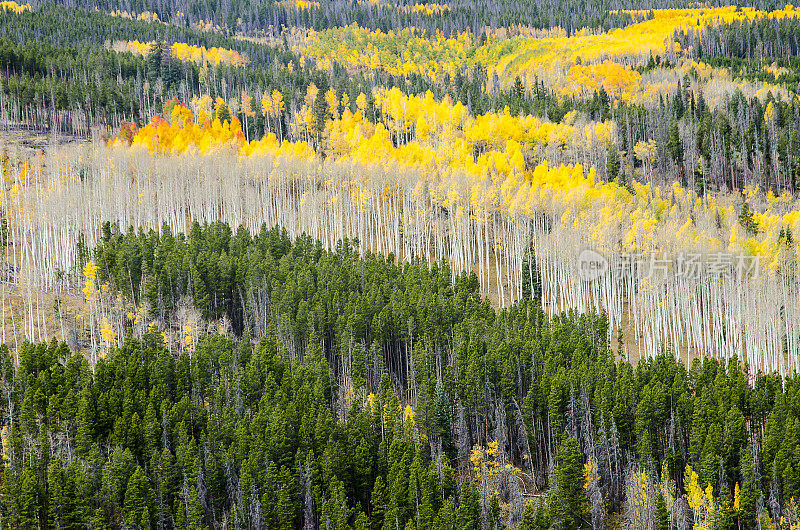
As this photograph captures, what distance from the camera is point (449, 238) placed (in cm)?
8812

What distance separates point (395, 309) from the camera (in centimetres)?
6394

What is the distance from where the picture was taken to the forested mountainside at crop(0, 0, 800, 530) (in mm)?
45688

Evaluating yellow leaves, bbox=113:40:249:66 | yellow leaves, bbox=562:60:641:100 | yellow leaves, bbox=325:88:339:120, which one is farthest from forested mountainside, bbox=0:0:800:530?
yellow leaves, bbox=113:40:249:66

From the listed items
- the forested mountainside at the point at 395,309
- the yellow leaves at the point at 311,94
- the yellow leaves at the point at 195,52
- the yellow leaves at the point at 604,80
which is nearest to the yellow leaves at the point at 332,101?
the forested mountainside at the point at 395,309

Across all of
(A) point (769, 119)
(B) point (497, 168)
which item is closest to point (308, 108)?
(B) point (497, 168)

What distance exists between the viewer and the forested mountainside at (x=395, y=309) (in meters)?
45.7

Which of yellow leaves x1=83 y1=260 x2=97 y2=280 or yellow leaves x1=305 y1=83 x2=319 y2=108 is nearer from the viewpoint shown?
yellow leaves x1=83 y1=260 x2=97 y2=280

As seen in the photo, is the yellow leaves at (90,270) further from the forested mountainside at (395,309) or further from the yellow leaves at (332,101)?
the yellow leaves at (332,101)

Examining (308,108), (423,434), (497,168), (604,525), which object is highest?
(308,108)

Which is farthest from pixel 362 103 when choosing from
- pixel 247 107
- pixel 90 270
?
pixel 90 270

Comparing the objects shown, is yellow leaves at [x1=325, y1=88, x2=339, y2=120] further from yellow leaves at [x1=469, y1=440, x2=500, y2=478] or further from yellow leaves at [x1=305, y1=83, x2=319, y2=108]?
yellow leaves at [x1=469, y1=440, x2=500, y2=478]

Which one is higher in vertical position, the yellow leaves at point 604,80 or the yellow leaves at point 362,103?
the yellow leaves at point 604,80

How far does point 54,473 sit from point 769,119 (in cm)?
10207

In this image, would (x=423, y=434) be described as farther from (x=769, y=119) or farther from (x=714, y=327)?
(x=769, y=119)
